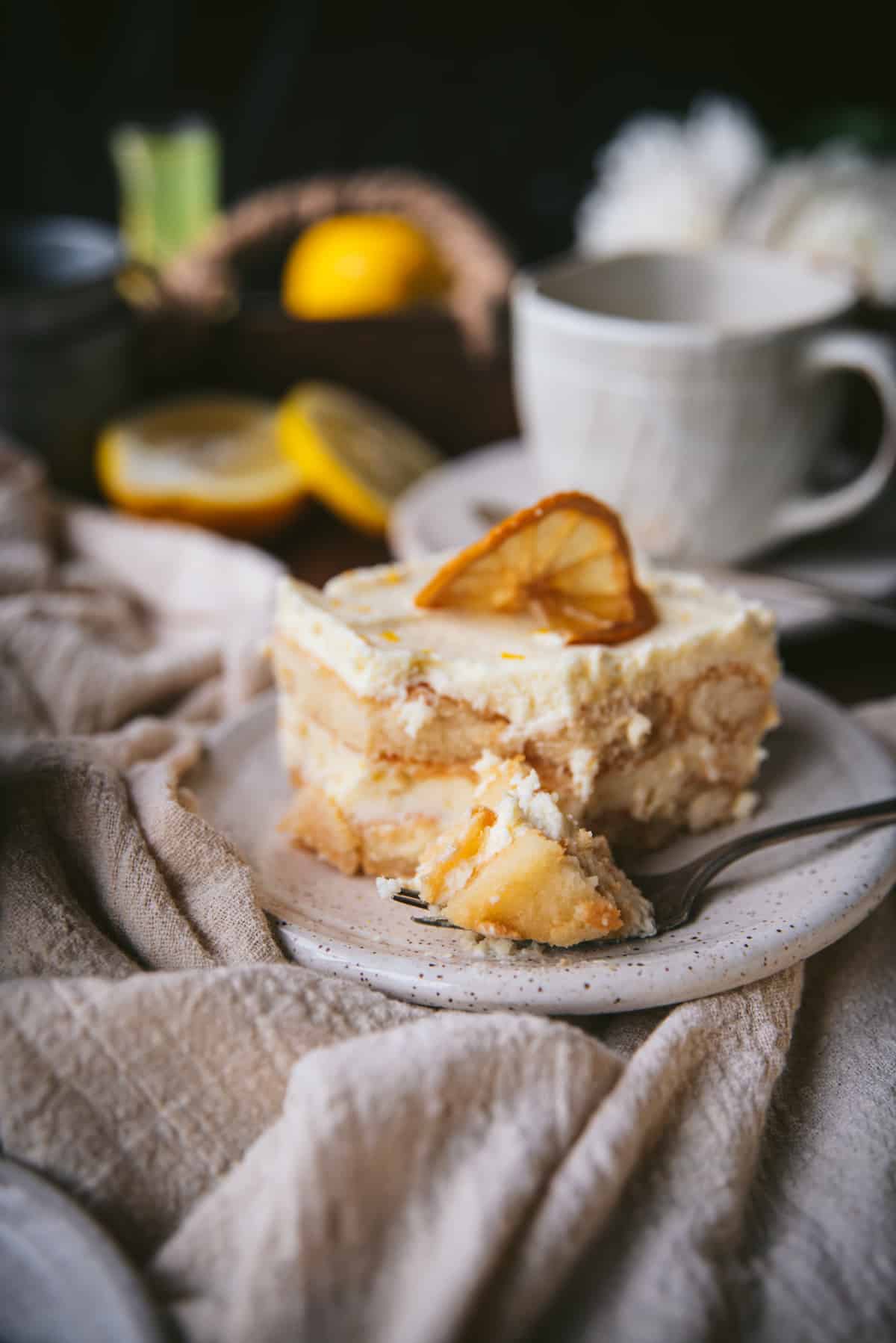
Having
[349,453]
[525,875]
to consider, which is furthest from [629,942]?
[349,453]

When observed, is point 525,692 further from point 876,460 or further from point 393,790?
point 876,460

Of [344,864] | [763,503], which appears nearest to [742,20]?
[763,503]

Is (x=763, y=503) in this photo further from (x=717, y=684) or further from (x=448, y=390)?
(x=448, y=390)

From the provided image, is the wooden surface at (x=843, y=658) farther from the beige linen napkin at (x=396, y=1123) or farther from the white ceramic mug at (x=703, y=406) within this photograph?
the beige linen napkin at (x=396, y=1123)

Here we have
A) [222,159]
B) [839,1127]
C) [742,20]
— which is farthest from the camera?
[222,159]

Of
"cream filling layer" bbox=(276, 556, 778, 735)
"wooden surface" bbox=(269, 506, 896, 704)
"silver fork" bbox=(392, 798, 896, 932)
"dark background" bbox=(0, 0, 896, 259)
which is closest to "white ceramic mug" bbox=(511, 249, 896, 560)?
"wooden surface" bbox=(269, 506, 896, 704)
